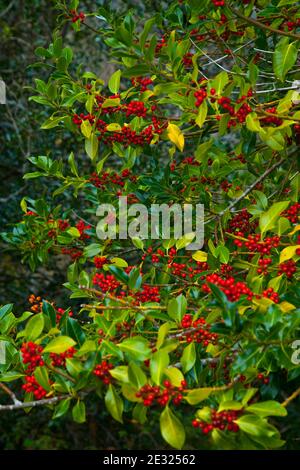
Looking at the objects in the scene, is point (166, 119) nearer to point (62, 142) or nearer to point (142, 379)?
point (142, 379)

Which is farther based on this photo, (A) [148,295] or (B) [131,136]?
(B) [131,136]

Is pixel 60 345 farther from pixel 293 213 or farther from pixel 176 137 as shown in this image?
pixel 293 213

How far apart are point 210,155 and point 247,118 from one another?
1.93 feet

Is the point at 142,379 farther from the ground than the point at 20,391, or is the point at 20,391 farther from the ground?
the point at 142,379

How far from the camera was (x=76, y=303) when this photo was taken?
4191mm

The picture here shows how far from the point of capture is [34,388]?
4.76ft

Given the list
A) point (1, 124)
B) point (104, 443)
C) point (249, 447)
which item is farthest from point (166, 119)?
point (104, 443)

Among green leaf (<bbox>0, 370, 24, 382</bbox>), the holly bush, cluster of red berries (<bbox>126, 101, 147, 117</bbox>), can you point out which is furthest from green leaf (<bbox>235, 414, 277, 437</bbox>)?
cluster of red berries (<bbox>126, 101, 147, 117</bbox>)

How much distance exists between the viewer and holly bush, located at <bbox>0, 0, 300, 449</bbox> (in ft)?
4.21

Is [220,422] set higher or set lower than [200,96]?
lower

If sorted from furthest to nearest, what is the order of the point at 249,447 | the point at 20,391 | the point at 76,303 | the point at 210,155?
the point at 20,391, the point at 76,303, the point at 210,155, the point at 249,447

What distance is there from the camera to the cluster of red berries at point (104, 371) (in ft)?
4.41

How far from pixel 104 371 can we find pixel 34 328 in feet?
0.79

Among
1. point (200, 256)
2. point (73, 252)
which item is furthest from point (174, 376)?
point (73, 252)
